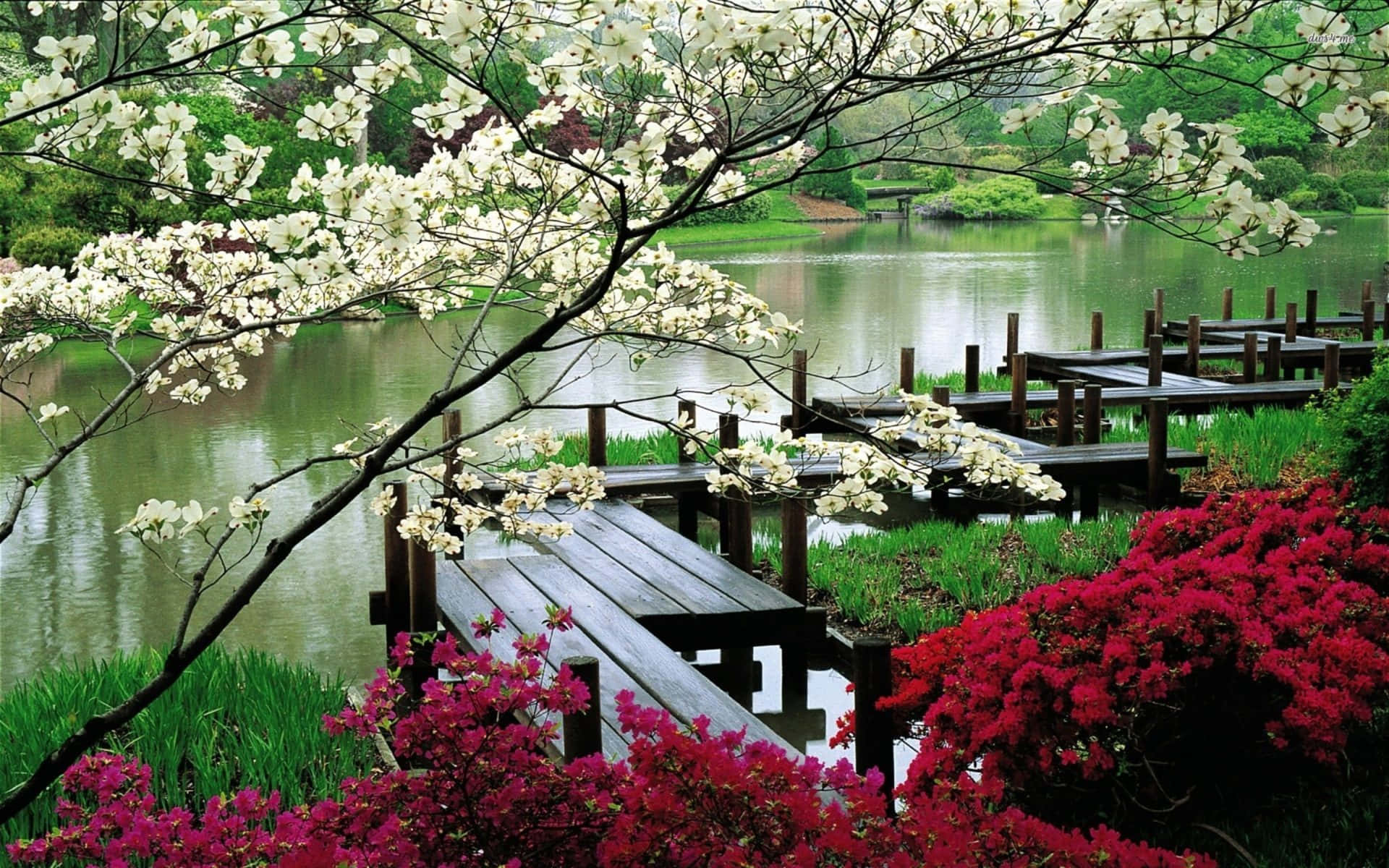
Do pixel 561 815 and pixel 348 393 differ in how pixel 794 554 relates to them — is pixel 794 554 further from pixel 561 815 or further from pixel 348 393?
pixel 348 393

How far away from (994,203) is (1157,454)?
157ft

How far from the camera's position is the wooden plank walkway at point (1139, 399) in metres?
10.5

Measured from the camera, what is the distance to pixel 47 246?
17.9 m

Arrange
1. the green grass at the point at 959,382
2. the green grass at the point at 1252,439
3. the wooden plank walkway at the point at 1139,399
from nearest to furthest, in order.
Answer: the green grass at the point at 1252,439, the wooden plank walkway at the point at 1139,399, the green grass at the point at 959,382

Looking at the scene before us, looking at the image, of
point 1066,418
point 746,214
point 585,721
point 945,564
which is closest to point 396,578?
point 945,564

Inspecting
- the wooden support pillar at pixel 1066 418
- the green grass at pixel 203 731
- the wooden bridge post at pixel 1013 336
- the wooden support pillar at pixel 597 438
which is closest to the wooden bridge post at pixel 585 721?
the green grass at pixel 203 731

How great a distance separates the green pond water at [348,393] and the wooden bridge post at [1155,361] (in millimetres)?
2605

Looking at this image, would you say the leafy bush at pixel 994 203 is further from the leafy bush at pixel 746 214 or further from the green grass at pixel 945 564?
the green grass at pixel 945 564

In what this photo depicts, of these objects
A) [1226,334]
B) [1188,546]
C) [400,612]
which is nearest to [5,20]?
[1226,334]

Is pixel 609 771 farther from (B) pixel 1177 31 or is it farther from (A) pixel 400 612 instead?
(A) pixel 400 612

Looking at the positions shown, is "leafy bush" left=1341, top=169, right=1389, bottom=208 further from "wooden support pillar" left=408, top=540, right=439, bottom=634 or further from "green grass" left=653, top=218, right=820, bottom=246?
"wooden support pillar" left=408, top=540, right=439, bottom=634

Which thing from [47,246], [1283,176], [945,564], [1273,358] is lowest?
[945,564]

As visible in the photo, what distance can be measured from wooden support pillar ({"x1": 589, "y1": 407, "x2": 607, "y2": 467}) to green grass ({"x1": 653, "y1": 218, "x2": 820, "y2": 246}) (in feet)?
94.1

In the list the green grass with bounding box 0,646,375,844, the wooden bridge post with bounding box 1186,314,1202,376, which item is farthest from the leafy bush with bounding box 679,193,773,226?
the green grass with bounding box 0,646,375,844
